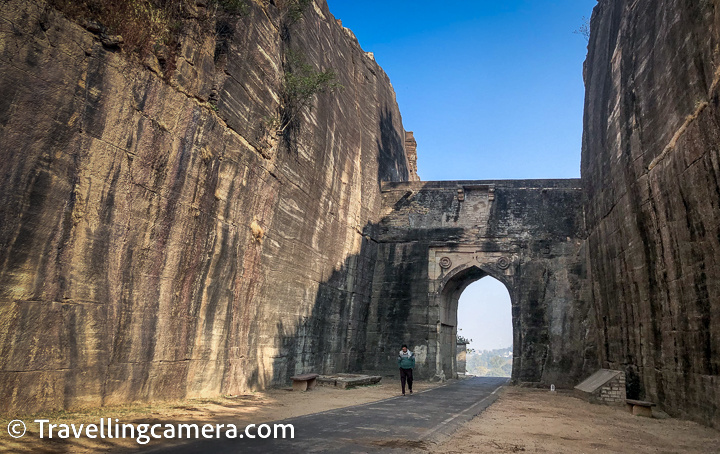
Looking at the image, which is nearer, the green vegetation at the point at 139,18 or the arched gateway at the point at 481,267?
the green vegetation at the point at 139,18

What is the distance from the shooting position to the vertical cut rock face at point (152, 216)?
6247 mm

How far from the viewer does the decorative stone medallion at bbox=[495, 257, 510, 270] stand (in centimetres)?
1912

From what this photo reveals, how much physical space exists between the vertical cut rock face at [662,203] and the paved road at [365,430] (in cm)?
391

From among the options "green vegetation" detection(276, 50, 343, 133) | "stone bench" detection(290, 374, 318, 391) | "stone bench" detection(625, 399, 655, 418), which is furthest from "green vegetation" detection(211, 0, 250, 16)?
"stone bench" detection(625, 399, 655, 418)

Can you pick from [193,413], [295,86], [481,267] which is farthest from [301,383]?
[481,267]

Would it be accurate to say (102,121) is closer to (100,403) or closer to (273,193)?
(100,403)

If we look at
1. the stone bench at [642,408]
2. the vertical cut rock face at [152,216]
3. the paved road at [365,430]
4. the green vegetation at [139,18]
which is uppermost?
the green vegetation at [139,18]

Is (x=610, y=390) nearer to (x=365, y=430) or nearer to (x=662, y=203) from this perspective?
(x=662, y=203)

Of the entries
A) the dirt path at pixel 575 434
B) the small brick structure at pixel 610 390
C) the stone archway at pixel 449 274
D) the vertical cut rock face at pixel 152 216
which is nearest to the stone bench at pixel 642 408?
the dirt path at pixel 575 434

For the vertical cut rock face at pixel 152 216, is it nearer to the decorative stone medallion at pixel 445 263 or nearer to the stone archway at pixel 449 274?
the stone archway at pixel 449 274

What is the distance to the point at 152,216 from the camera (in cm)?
819

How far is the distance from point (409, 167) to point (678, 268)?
65.4 feet

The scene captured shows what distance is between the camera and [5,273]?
5.98 meters

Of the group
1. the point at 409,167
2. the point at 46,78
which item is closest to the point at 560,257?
the point at 409,167
